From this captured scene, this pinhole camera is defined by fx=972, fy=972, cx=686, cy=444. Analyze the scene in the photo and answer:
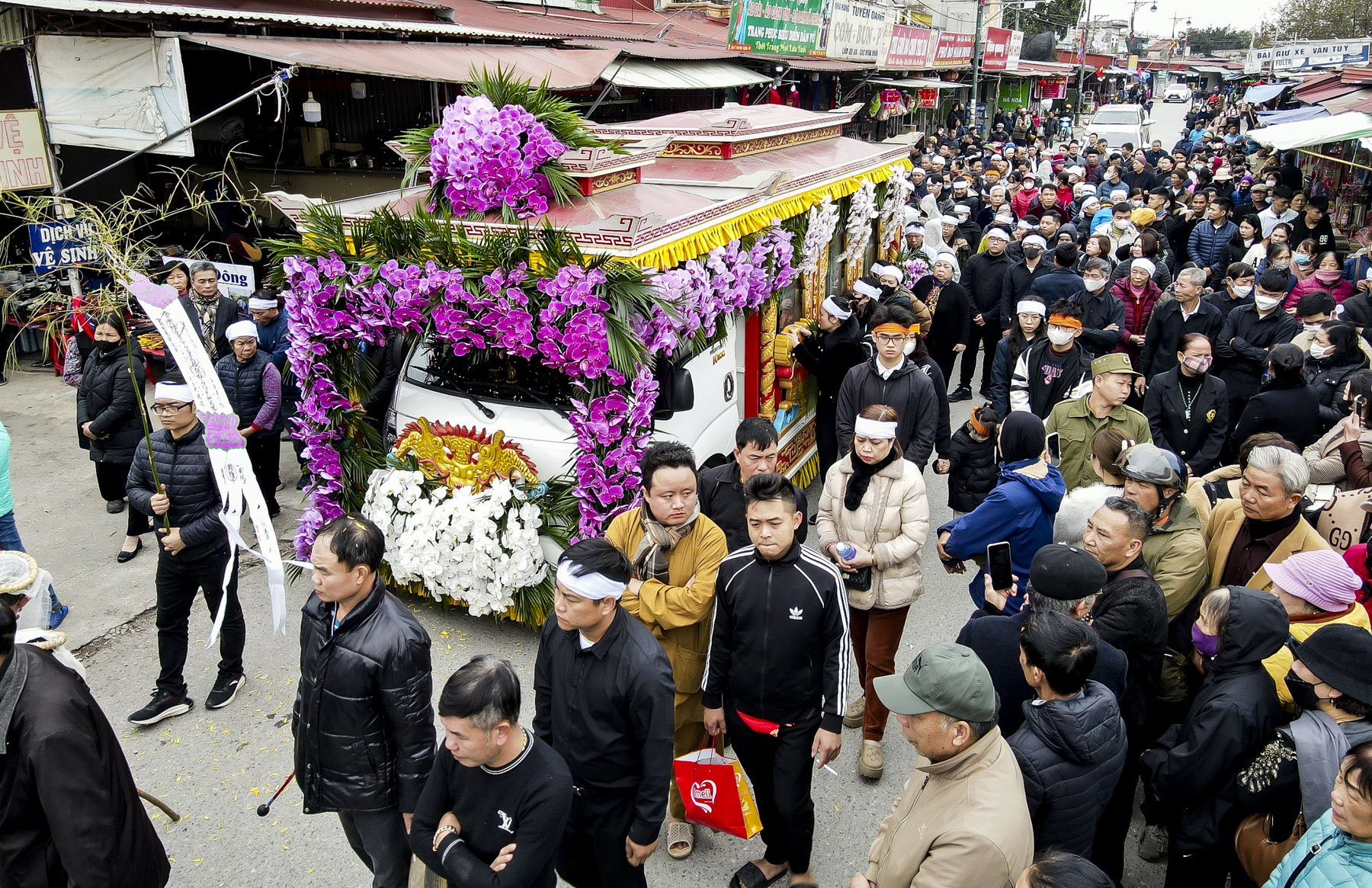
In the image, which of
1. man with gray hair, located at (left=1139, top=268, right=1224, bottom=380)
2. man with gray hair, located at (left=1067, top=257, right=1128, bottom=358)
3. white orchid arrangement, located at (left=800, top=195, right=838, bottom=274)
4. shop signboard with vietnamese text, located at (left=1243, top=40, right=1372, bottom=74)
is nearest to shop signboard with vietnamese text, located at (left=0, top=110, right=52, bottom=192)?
white orchid arrangement, located at (left=800, top=195, right=838, bottom=274)

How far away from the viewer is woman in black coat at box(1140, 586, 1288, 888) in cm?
322

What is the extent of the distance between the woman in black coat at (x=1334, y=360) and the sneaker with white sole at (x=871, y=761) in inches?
160

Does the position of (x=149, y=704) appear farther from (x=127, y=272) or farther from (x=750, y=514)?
(x=750, y=514)

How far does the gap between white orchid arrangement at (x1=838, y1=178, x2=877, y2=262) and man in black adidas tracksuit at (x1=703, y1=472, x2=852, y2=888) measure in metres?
5.61

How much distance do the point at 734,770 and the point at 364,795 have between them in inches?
57.4

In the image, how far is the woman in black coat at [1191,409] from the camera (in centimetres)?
615

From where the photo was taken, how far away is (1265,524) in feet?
13.7

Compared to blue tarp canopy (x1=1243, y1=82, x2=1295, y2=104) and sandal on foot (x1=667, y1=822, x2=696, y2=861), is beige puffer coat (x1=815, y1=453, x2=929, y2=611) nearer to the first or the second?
sandal on foot (x1=667, y1=822, x2=696, y2=861)

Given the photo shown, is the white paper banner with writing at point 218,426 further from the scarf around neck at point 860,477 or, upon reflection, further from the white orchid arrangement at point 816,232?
the white orchid arrangement at point 816,232

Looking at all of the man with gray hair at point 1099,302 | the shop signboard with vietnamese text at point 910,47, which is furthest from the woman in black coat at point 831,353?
the shop signboard with vietnamese text at point 910,47

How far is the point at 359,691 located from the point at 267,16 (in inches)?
341

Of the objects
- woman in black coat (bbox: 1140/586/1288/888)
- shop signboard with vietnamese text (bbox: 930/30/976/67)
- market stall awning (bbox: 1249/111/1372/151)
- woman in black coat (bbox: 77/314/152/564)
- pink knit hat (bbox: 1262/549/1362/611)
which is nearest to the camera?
woman in black coat (bbox: 1140/586/1288/888)

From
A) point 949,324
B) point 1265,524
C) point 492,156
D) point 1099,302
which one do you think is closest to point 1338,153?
point 949,324

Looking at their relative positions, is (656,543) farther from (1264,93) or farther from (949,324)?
(1264,93)
